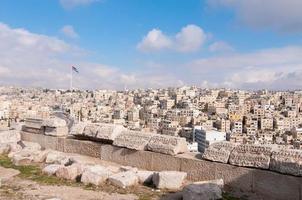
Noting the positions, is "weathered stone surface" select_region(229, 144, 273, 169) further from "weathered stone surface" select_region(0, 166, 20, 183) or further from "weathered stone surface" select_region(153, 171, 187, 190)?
"weathered stone surface" select_region(0, 166, 20, 183)

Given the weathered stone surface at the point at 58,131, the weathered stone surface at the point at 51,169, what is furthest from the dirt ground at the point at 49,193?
the weathered stone surface at the point at 58,131

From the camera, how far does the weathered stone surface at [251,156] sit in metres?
7.64

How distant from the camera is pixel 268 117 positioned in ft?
392

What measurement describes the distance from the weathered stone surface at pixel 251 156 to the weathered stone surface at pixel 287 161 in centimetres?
14

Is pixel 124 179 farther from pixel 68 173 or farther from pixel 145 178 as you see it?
pixel 68 173

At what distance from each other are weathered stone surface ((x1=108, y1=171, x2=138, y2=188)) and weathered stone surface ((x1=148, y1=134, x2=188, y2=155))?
1113 mm

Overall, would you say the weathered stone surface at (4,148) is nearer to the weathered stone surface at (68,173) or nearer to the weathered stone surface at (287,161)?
the weathered stone surface at (68,173)

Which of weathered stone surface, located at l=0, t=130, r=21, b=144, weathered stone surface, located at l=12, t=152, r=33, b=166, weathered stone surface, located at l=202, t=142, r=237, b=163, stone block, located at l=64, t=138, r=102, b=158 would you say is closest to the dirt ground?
weathered stone surface, located at l=202, t=142, r=237, b=163

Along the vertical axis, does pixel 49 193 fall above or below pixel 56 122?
below

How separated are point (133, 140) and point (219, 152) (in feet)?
7.92

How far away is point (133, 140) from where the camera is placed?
32.7 ft

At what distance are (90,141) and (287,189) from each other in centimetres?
571

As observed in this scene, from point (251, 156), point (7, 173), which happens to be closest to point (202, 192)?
point (251, 156)

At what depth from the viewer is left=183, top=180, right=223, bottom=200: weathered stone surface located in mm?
6773
